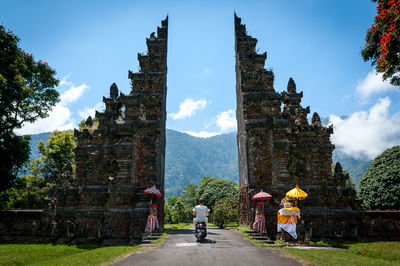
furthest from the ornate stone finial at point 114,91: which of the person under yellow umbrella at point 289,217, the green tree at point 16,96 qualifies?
the person under yellow umbrella at point 289,217

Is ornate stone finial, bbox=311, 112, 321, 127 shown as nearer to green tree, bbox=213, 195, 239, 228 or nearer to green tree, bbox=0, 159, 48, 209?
green tree, bbox=213, 195, 239, 228

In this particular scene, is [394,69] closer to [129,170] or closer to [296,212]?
[296,212]

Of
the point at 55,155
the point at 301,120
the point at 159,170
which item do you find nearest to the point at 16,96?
the point at 159,170

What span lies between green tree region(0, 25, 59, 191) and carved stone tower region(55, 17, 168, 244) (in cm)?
511

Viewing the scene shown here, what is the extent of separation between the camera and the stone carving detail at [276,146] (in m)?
19.7

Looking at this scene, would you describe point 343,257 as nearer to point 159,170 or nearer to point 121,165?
point 159,170

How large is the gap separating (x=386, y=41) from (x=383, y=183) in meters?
12.9

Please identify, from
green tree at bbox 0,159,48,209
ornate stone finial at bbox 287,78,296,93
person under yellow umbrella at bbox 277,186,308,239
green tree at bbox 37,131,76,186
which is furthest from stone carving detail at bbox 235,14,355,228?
green tree at bbox 0,159,48,209

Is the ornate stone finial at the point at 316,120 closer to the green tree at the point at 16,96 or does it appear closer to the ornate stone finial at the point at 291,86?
the ornate stone finial at the point at 291,86

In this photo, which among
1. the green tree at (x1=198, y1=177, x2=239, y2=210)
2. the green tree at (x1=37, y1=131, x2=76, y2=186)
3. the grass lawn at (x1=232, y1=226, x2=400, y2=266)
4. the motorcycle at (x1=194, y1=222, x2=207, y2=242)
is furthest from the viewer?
the green tree at (x1=198, y1=177, x2=239, y2=210)

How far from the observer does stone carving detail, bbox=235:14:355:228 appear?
64.6 feet

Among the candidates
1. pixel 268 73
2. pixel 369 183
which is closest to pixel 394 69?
pixel 268 73

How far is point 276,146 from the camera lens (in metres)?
20.5

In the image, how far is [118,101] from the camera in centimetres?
2539
